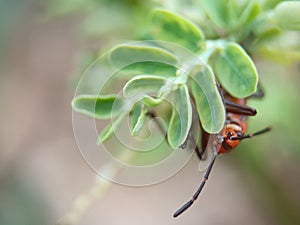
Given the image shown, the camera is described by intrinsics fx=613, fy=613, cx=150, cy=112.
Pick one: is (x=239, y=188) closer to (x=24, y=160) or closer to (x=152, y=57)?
(x=24, y=160)

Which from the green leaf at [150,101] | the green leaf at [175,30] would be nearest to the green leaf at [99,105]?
the green leaf at [150,101]

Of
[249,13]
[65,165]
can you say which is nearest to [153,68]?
[249,13]

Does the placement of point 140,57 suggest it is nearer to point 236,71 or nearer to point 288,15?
point 236,71

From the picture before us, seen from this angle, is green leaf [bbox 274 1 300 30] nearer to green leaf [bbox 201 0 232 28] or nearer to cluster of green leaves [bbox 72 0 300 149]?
cluster of green leaves [bbox 72 0 300 149]

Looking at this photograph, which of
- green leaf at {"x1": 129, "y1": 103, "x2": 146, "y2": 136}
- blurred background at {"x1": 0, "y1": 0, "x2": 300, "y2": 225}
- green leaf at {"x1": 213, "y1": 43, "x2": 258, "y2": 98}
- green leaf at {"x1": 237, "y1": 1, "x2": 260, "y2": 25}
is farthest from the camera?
blurred background at {"x1": 0, "y1": 0, "x2": 300, "y2": 225}

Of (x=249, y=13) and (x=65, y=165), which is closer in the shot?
(x=249, y=13)

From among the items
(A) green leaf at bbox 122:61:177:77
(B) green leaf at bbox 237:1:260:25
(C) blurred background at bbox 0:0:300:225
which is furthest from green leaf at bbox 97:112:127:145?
(C) blurred background at bbox 0:0:300:225

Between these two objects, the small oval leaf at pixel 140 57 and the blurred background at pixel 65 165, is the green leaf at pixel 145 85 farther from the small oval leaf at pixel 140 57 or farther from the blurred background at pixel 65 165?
the blurred background at pixel 65 165

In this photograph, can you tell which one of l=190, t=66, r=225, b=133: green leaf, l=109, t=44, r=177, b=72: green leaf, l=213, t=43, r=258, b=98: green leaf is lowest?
l=213, t=43, r=258, b=98: green leaf
